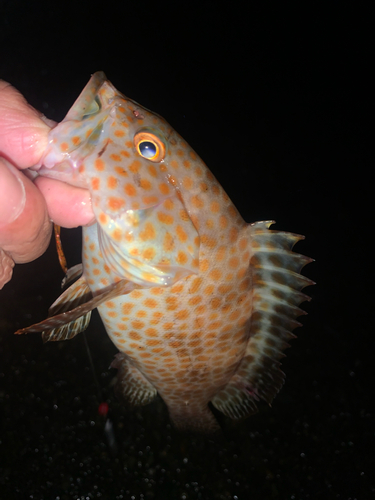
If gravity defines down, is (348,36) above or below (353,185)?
above

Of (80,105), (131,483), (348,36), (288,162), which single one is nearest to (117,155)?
(80,105)

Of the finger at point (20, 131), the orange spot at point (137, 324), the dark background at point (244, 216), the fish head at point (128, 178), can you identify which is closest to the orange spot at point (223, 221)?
the fish head at point (128, 178)

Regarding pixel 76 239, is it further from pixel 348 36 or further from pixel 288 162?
pixel 348 36

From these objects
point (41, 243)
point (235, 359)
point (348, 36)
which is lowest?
point (235, 359)

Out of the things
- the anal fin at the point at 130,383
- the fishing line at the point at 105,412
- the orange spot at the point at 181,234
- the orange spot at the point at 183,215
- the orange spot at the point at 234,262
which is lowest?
the fishing line at the point at 105,412

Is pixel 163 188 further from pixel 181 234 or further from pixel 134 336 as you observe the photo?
pixel 134 336

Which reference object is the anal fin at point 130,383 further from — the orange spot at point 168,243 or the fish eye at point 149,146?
the fish eye at point 149,146

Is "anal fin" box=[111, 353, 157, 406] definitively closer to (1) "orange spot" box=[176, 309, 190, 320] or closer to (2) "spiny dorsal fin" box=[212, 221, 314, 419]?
(2) "spiny dorsal fin" box=[212, 221, 314, 419]

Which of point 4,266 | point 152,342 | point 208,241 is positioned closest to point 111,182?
point 208,241
